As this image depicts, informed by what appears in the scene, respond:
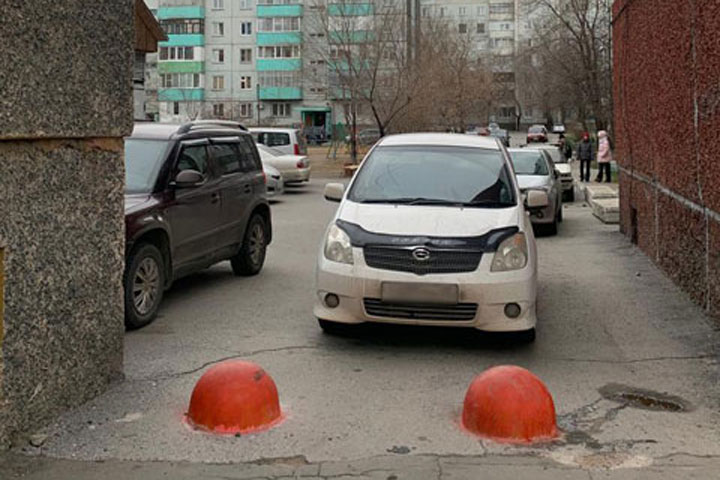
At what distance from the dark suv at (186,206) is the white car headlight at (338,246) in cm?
188

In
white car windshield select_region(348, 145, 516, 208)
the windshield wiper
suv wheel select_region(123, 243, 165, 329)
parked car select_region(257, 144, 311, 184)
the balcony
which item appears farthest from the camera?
the balcony

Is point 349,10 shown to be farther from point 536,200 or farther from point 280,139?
point 536,200

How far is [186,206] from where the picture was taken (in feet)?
28.8

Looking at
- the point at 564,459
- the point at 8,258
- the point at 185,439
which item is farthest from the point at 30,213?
the point at 564,459

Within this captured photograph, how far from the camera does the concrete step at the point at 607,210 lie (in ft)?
56.0

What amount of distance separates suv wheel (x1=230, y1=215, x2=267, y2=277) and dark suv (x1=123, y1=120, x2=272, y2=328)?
0.01 meters

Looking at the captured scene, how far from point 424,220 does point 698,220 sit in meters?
3.08

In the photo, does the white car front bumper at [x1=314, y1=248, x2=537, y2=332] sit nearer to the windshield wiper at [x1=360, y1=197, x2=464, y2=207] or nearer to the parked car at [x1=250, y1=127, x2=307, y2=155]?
the windshield wiper at [x1=360, y1=197, x2=464, y2=207]

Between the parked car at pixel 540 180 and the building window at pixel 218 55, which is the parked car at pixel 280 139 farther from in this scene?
the building window at pixel 218 55

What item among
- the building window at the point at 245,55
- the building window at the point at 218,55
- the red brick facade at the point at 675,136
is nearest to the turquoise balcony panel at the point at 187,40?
the building window at the point at 218,55

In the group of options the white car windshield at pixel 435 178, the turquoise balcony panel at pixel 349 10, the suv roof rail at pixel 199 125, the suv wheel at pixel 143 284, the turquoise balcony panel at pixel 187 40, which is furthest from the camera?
the turquoise balcony panel at pixel 187 40

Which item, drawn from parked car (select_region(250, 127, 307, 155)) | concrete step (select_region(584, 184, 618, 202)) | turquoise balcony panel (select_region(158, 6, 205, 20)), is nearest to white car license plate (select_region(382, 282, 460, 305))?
concrete step (select_region(584, 184, 618, 202))

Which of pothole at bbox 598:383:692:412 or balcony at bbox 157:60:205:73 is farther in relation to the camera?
balcony at bbox 157:60:205:73

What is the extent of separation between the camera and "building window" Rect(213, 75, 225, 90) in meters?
85.2
